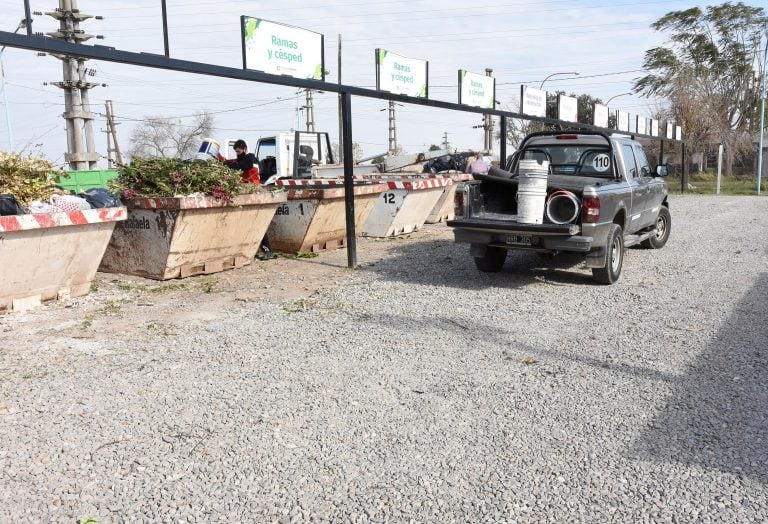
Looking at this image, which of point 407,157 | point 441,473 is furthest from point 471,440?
point 407,157

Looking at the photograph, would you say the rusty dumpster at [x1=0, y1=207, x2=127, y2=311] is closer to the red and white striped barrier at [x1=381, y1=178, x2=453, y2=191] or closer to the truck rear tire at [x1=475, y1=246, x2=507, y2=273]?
the truck rear tire at [x1=475, y1=246, x2=507, y2=273]

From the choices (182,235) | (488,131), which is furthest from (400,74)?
(488,131)

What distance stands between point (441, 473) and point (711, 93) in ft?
158

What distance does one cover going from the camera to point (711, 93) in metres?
44.3

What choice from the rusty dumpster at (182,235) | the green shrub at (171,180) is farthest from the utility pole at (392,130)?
the green shrub at (171,180)

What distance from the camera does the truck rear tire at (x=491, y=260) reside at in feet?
30.5

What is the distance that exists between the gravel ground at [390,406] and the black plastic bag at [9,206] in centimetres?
110

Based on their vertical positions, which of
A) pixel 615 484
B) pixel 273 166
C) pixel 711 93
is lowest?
pixel 615 484

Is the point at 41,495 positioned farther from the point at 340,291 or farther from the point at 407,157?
the point at 407,157

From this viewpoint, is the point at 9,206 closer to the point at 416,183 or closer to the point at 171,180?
the point at 171,180

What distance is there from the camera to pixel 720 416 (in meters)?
4.25

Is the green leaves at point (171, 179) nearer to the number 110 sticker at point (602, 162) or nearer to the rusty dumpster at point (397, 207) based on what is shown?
the rusty dumpster at point (397, 207)

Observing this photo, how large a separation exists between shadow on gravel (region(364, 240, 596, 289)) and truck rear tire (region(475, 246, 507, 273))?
93mm

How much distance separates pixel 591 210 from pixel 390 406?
14.9 feet
